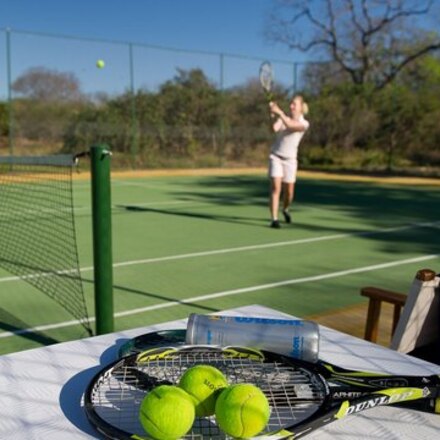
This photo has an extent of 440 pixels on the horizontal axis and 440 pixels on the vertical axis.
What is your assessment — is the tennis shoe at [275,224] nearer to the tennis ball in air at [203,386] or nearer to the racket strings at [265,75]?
the racket strings at [265,75]

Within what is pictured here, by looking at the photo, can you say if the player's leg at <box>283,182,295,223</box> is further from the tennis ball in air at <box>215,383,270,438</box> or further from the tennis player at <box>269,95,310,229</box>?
the tennis ball in air at <box>215,383,270,438</box>

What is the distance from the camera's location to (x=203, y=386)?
1153mm

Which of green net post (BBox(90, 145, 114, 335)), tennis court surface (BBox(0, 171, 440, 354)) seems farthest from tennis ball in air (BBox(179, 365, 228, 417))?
tennis court surface (BBox(0, 171, 440, 354))

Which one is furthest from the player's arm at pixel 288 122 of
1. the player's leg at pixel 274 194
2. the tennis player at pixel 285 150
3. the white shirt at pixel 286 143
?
the player's leg at pixel 274 194

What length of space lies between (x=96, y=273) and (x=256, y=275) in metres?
2.23

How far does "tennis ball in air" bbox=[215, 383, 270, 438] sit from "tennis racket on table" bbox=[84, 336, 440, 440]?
3 centimetres

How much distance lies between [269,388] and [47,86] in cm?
1672

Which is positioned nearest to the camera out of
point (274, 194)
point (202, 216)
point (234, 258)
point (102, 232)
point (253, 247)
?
point (102, 232)

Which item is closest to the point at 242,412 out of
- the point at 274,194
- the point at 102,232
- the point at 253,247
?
the point at 102,232

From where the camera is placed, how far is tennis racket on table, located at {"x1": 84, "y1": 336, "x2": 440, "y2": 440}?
44.2 inches

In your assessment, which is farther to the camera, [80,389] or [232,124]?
[232,124]

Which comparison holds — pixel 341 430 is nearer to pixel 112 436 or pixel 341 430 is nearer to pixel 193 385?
pixel 193 385

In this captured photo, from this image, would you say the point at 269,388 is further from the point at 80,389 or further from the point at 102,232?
the point at 102,232

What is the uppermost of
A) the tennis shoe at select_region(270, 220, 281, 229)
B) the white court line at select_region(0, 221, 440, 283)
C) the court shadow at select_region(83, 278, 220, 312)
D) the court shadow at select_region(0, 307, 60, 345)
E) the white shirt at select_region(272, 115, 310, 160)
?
the white shirt at select_region(272, 115, 310, 160)
